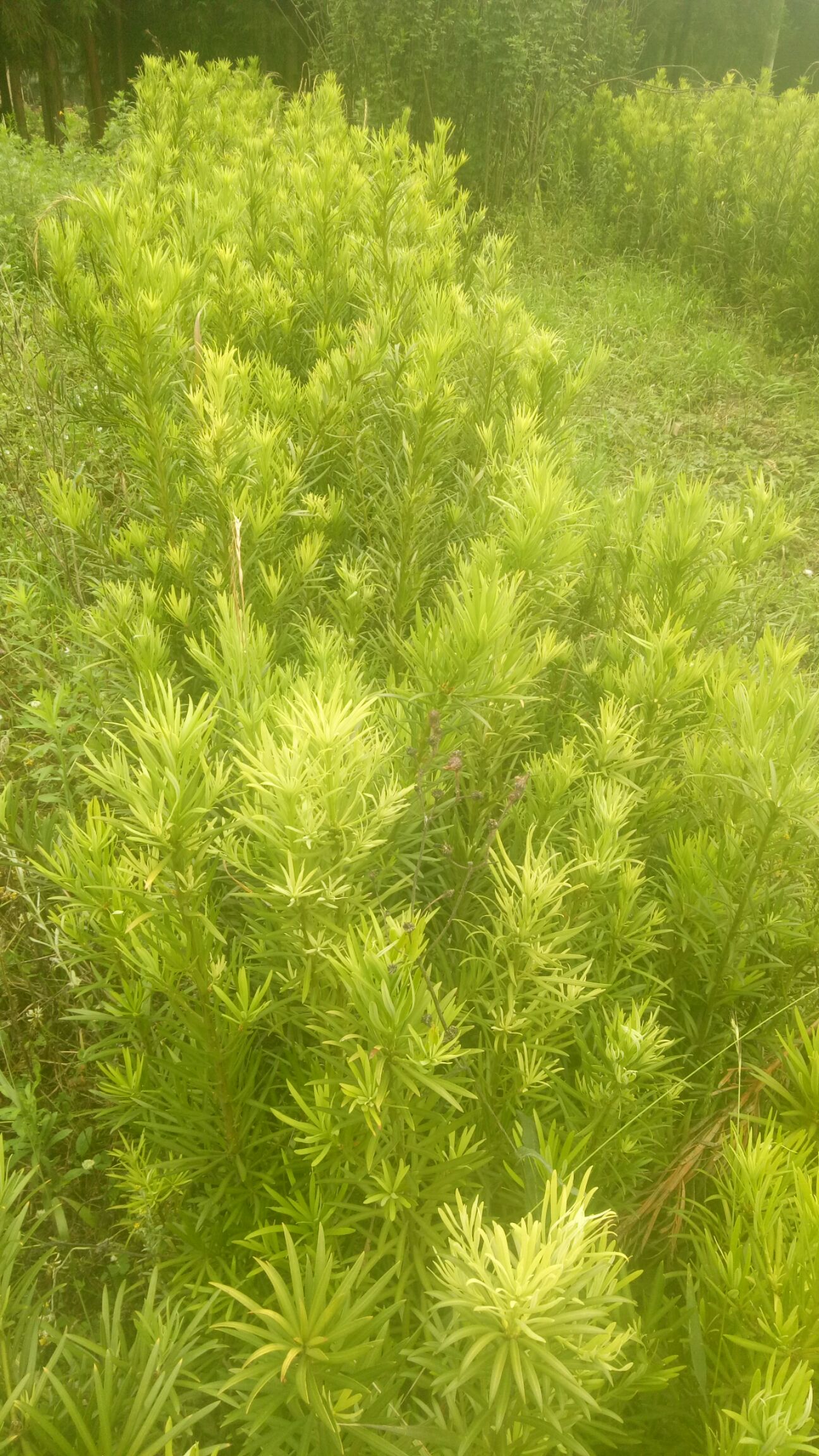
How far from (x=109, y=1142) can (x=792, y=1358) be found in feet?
3.39

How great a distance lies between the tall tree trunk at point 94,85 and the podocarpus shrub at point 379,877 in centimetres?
1231

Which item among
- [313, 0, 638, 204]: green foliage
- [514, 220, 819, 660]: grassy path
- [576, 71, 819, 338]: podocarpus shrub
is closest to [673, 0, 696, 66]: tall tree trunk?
[576, 71, 819, 338]: podocarpus shrub

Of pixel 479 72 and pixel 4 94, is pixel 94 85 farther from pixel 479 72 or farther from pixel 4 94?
pixel 479 72

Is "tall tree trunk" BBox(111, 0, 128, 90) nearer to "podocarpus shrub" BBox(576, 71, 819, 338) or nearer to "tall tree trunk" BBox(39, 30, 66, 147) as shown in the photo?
"tall tree trunk" BBox(39, 30, 66, 147)

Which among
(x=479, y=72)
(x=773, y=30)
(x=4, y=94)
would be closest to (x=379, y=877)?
(x=479, y=72)

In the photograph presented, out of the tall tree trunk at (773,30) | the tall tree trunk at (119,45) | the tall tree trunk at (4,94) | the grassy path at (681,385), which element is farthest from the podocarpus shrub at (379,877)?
the tall tree trunk at (119,45)

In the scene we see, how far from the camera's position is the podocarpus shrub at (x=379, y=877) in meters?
→ 0.65

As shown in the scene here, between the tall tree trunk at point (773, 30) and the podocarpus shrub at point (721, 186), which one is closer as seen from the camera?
the podocarpus shrub at point (721, 186)

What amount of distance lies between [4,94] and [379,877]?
49.5ft

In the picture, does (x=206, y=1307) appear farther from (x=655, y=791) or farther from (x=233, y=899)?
(x=655, y=791)

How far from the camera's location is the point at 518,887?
2.81 feet

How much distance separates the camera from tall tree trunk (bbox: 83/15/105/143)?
37.5ft

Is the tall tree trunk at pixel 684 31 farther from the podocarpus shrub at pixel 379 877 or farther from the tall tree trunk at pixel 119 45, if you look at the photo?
the podocarpus shrub at pixel 379 877

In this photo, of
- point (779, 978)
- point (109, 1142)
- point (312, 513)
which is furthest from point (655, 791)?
point (109, 1142)
